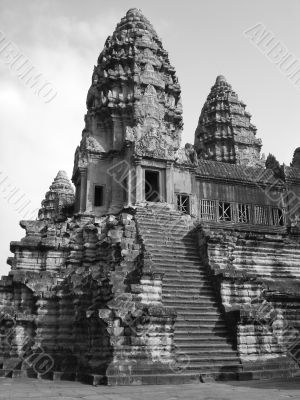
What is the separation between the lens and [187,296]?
52.3 ft

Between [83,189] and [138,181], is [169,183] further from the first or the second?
[83,189]

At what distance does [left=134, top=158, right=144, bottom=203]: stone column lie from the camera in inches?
891

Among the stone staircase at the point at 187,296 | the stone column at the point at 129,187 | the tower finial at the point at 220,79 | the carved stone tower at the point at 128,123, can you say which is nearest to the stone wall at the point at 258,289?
the stone staircase at the point at 187,296

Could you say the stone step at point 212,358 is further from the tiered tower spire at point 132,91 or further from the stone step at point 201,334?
the tiered tower spire at point 132,91

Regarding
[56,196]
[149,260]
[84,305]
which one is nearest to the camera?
[149,260]

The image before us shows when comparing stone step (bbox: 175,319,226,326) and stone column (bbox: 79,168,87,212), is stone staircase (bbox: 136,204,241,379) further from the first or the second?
stone column (bbox: 79,168,87,212)

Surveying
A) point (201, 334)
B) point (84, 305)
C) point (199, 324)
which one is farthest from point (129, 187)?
point (201, 334)

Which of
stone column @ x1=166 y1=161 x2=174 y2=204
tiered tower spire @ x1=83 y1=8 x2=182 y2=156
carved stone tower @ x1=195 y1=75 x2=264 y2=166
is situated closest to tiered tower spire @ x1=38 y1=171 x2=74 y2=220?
carved stone tower @ x1=195 y1=75 x2=264 y2=166

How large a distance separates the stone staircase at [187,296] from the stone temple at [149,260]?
0.05 meters

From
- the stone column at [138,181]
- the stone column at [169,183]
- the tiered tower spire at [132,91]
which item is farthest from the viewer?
the tiered tower spire at [132,91]

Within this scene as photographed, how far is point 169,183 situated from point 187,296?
28.2 feet

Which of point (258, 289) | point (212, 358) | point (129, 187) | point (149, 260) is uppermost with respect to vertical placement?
point (129, 187)

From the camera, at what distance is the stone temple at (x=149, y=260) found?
13516mm

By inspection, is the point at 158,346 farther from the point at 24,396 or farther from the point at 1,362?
the point at 1,362
